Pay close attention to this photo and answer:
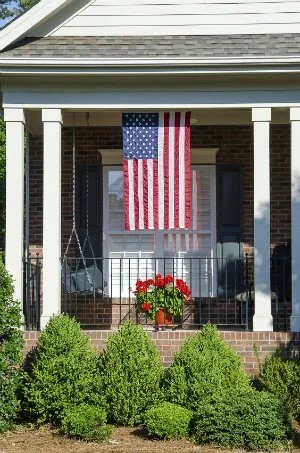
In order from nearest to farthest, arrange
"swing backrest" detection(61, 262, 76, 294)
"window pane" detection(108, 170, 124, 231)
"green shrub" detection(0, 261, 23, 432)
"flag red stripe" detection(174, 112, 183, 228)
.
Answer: "green shrub" detection(0, 261, 23, 432) → "flag red stripe" detection(174, 112, 183, 228) → "swing backrest" detection(61, 262, 76, 294) → "window pane" detection(108, 170, 124, 231)

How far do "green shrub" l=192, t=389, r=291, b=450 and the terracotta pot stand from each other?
276 centimetres

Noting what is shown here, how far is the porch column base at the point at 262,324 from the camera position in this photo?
493 inches

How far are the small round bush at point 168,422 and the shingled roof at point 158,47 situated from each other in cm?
475

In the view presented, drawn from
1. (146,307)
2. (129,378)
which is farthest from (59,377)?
(146,307)

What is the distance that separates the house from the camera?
12.7 m

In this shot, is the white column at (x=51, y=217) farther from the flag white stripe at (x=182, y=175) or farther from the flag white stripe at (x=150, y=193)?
the flag white stripe at (x=182, y=175)

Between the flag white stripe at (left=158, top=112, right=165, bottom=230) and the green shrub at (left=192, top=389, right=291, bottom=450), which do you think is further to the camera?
the flag white stripe at (left=158, top=112, right=165, bottom=230)

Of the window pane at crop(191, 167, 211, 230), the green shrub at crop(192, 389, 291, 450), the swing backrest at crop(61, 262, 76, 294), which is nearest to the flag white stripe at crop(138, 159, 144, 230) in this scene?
the swing backrest at crop(61, 262, 76, 294)

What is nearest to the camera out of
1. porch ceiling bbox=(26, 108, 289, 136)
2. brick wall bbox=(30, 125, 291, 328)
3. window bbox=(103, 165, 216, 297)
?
porch ceiling bbox=(26, 108, 289, 136)

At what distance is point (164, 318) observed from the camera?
13281 mm

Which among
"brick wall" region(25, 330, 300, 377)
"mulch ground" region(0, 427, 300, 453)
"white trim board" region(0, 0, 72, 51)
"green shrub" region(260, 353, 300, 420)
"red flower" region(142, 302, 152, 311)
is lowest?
"mulch ground" region(0, 427, 300, 453)

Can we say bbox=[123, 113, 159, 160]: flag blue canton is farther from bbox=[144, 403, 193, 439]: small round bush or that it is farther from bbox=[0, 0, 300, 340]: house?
bbox=[144, 403, 193, 439]: small round bush

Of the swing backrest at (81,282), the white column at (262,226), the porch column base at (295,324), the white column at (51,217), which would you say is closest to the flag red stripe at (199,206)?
the swing backrest at (81,282)

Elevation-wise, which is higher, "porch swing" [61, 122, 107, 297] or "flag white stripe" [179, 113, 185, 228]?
"flag white stripe" [179, 113, 185, 228]
